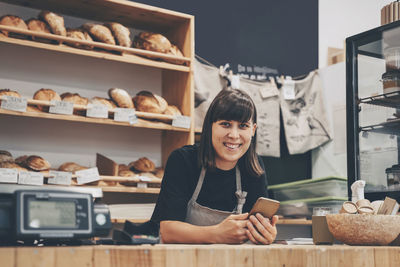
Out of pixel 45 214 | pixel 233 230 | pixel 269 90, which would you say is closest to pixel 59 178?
pixel 233 230

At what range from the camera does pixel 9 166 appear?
9.56ft

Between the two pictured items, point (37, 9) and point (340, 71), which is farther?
point (340, 71)

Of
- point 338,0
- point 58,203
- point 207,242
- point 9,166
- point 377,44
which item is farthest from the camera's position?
point 338,0

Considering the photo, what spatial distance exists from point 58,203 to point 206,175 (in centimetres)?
131

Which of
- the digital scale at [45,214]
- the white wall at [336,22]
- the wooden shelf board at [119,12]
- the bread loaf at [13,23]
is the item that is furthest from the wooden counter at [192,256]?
the white wall at [336,22]

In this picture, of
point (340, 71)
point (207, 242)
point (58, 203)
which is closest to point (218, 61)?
point (340, 71)

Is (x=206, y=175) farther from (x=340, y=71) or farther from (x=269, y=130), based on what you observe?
(x=340, y=71)

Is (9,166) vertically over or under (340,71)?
under

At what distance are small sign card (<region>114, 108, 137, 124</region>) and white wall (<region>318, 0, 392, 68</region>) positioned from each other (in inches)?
78.8

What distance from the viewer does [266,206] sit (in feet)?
5.24

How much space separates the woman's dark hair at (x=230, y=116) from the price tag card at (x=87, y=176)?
1044mm

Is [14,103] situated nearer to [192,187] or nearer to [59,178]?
[59,178]

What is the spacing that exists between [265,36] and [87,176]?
6.66ft

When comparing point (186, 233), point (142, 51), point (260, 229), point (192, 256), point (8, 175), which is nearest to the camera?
point (192, 256)
